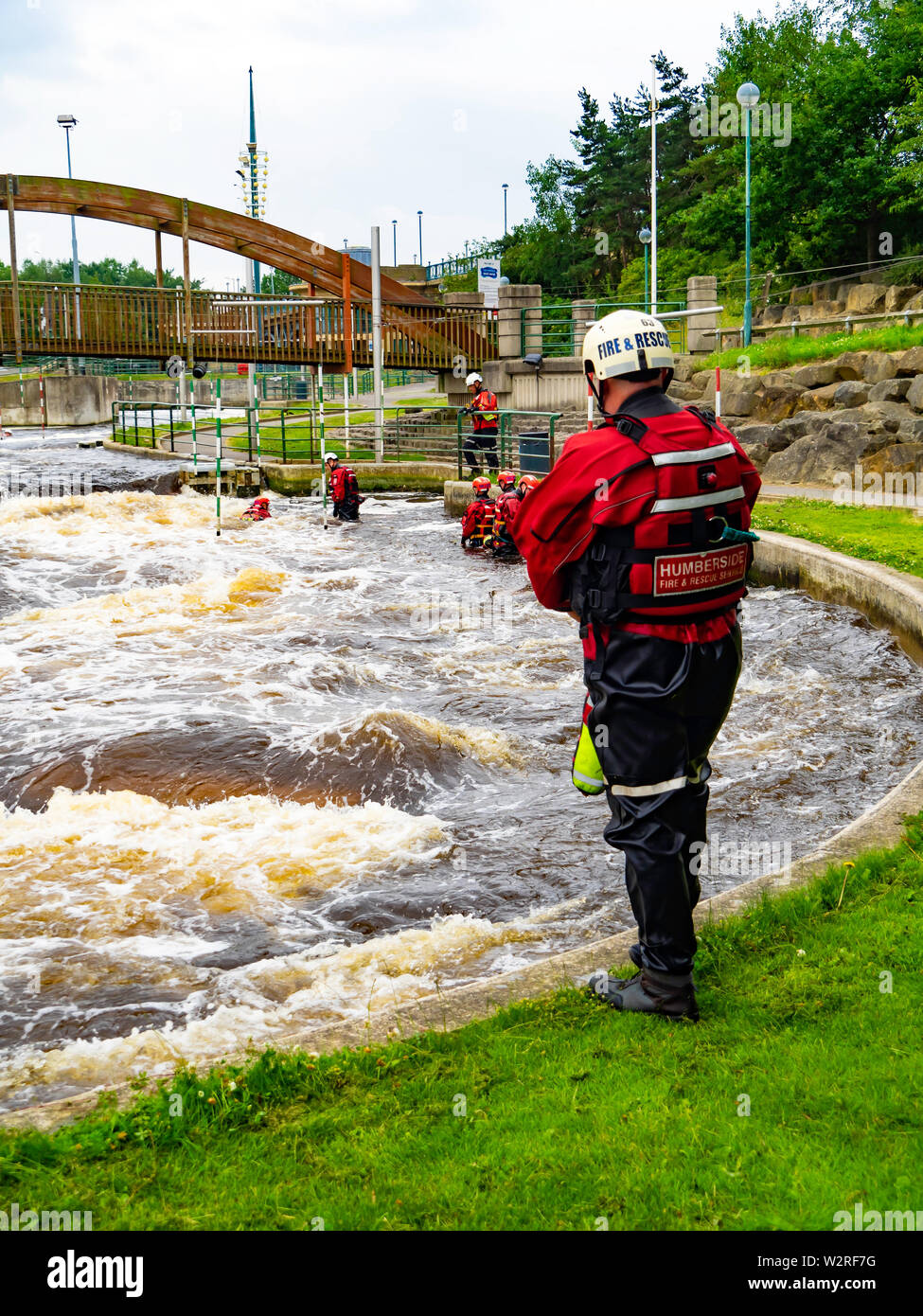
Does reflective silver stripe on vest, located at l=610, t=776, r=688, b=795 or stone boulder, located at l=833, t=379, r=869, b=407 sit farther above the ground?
stone boulder, located at l=833, t=379, r=869, b=407

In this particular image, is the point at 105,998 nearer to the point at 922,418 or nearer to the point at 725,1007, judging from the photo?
the point at 725,1007

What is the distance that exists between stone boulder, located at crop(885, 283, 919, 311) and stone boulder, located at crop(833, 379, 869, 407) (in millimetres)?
12047

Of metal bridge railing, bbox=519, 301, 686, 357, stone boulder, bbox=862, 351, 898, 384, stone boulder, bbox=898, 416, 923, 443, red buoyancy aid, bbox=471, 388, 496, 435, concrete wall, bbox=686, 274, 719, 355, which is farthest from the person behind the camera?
metal bridge railing, bbox=519, 301, 686, 357

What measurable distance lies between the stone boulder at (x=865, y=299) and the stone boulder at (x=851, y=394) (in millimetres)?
12807

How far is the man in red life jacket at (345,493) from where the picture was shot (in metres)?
21.8

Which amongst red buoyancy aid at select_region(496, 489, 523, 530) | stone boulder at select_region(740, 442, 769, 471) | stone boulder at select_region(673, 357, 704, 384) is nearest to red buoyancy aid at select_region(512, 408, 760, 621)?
red buoyancy aid at select_region(496, 489, 523, 530)

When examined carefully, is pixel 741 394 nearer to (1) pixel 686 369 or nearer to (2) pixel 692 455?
(1) pixel 686 369

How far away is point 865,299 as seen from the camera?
106 ft

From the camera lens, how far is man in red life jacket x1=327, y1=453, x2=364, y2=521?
2177cm

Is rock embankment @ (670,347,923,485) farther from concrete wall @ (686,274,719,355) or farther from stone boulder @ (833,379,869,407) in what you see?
concrete wall @ (686,274,719,355)

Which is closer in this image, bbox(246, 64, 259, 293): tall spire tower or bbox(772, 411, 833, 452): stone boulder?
bbox(772, 411, 833, 452): stone boulder

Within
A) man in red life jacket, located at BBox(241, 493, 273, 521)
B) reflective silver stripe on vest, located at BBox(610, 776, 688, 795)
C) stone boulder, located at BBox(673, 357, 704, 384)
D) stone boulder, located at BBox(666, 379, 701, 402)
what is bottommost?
reflective silver stripe on vest, located at BBox(610, 776, 688, 795)

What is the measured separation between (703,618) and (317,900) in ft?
10.3

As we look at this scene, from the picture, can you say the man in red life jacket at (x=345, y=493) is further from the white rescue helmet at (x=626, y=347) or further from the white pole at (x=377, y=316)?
the white rescue helmet at (x=626, y=347)
